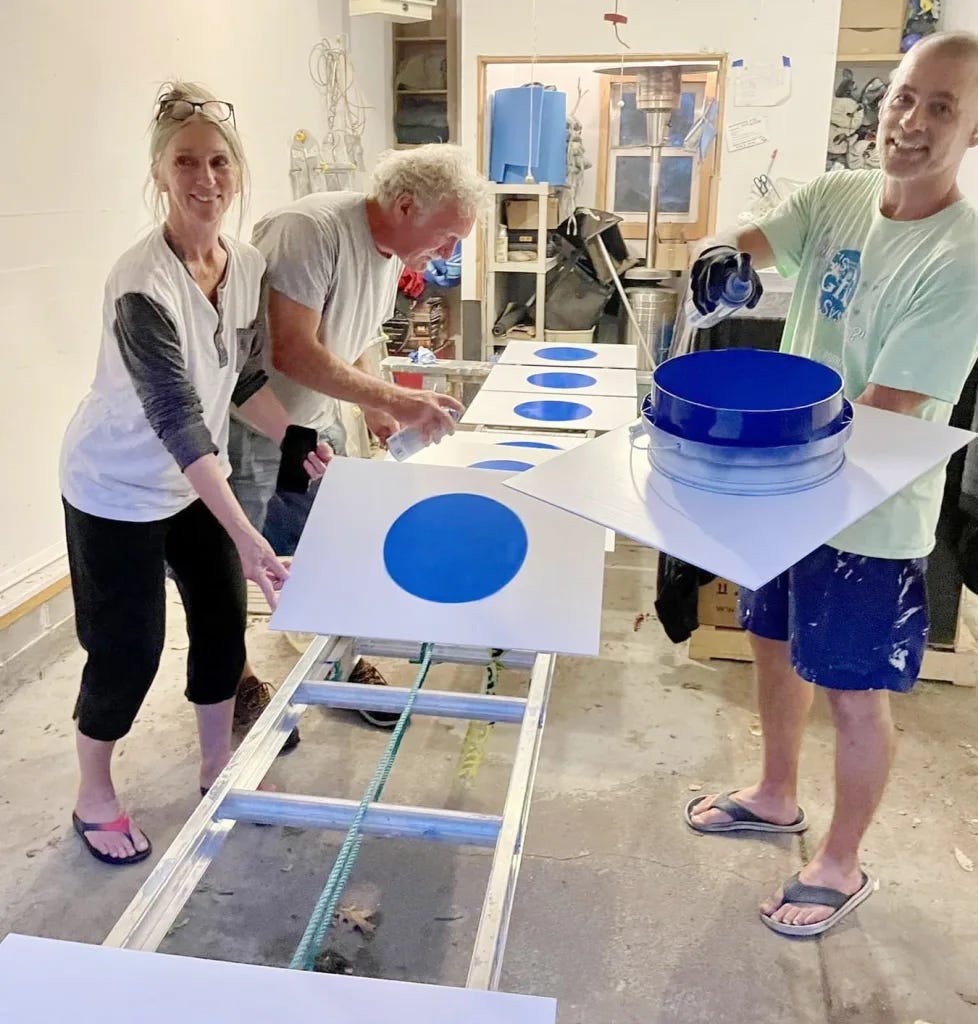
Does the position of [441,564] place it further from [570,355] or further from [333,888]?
[570,355]

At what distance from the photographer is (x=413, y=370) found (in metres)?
3.29

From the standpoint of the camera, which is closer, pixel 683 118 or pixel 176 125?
pixel 176 125

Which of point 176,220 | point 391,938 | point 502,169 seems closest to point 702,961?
point 391,938

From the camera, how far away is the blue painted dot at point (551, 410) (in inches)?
102

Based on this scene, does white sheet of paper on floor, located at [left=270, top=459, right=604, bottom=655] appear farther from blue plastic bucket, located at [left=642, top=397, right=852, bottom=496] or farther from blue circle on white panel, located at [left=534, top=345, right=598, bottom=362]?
blue circle on white panel, located at [left=534, top=345, right=598, bottom=362]

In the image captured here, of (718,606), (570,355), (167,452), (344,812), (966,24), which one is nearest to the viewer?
(344,812)

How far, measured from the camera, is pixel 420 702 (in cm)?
165

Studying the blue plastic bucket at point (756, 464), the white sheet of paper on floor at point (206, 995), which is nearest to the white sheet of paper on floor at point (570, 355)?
the blue plastic bucket at point (756, 464)

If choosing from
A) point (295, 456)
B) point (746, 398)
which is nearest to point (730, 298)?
point (746, 398)

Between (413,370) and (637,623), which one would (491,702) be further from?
(413,370)

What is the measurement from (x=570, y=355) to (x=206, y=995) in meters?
2.84

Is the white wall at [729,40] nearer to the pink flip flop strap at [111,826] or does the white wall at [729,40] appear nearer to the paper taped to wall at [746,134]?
the paper taped to wall at [746,134]

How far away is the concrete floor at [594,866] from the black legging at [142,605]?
355 millimetres

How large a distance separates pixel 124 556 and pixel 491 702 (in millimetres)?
702
